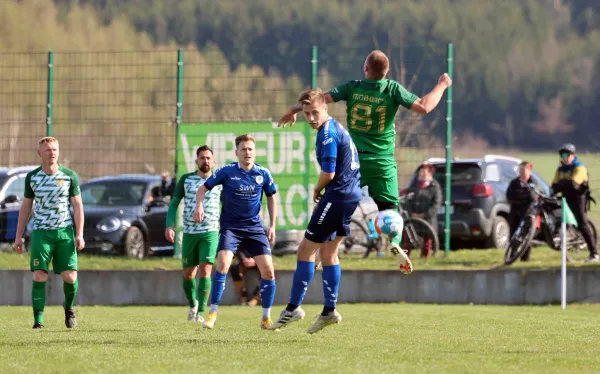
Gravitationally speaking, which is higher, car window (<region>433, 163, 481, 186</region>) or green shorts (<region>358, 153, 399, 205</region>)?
car window (<region>433, 163, 481, 186</region>)

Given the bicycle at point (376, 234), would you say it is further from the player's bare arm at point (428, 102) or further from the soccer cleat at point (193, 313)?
the player's bare arm at point (428, 102)

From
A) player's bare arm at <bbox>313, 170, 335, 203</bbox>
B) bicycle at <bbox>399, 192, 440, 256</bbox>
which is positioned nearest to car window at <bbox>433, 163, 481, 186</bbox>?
bicycle at <bbox>399, 192, 440, 256</bbox>

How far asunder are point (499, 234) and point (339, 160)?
43.4 feet

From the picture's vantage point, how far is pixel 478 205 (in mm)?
23469

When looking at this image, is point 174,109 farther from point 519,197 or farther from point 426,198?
point 519,197

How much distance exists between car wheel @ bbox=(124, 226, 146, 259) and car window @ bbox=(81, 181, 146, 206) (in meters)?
0.91

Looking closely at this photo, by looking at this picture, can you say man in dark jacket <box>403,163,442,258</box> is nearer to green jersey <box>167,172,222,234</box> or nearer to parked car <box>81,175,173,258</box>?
parked car <box>81,175,173,258</box>

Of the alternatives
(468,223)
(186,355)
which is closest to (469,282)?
(468,223)

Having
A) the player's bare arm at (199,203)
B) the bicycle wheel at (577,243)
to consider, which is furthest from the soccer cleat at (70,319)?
the bicycle wheel at (577,243)

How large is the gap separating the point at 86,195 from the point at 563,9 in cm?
4083

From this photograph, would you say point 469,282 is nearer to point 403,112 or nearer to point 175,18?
point 403,112

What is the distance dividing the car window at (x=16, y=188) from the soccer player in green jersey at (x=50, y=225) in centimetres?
969

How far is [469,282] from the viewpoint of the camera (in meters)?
18.8

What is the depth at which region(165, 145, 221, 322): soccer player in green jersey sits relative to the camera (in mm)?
14250
